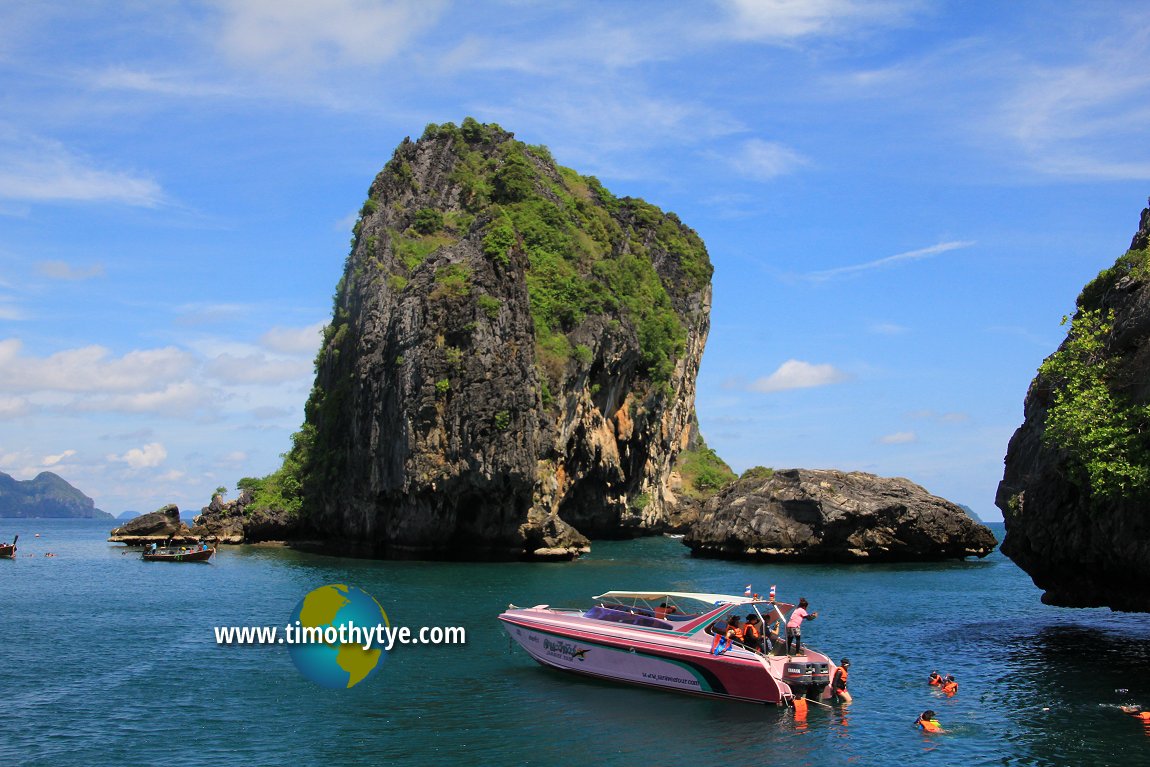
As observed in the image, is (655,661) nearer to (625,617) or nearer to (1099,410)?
(625,617)

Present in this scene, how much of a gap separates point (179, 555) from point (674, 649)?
2092 inches

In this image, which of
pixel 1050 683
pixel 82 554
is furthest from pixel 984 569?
pixel 82 554

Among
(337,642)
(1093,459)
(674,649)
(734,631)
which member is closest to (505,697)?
(674,649)

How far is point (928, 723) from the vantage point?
76.2 feet

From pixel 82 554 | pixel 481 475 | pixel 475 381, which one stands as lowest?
pixel 82 554

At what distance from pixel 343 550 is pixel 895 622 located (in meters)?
44.7

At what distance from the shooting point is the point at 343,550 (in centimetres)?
7138

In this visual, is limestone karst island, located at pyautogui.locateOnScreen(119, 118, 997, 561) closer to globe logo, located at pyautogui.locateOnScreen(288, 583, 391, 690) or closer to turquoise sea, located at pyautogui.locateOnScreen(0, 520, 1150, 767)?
turquoise sea, located at pyautogui.locateOnScreen(0, 520, 1150, 767)

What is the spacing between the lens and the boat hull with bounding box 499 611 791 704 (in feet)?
82.9

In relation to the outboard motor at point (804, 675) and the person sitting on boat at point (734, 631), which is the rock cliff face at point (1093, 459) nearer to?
the outboard motor at point (804, 675)

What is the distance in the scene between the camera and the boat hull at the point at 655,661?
2527 cm

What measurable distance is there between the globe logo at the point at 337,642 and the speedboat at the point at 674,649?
4978 mm

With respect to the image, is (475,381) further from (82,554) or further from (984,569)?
(82,554)

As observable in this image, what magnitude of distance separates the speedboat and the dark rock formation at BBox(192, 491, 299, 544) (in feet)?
183
